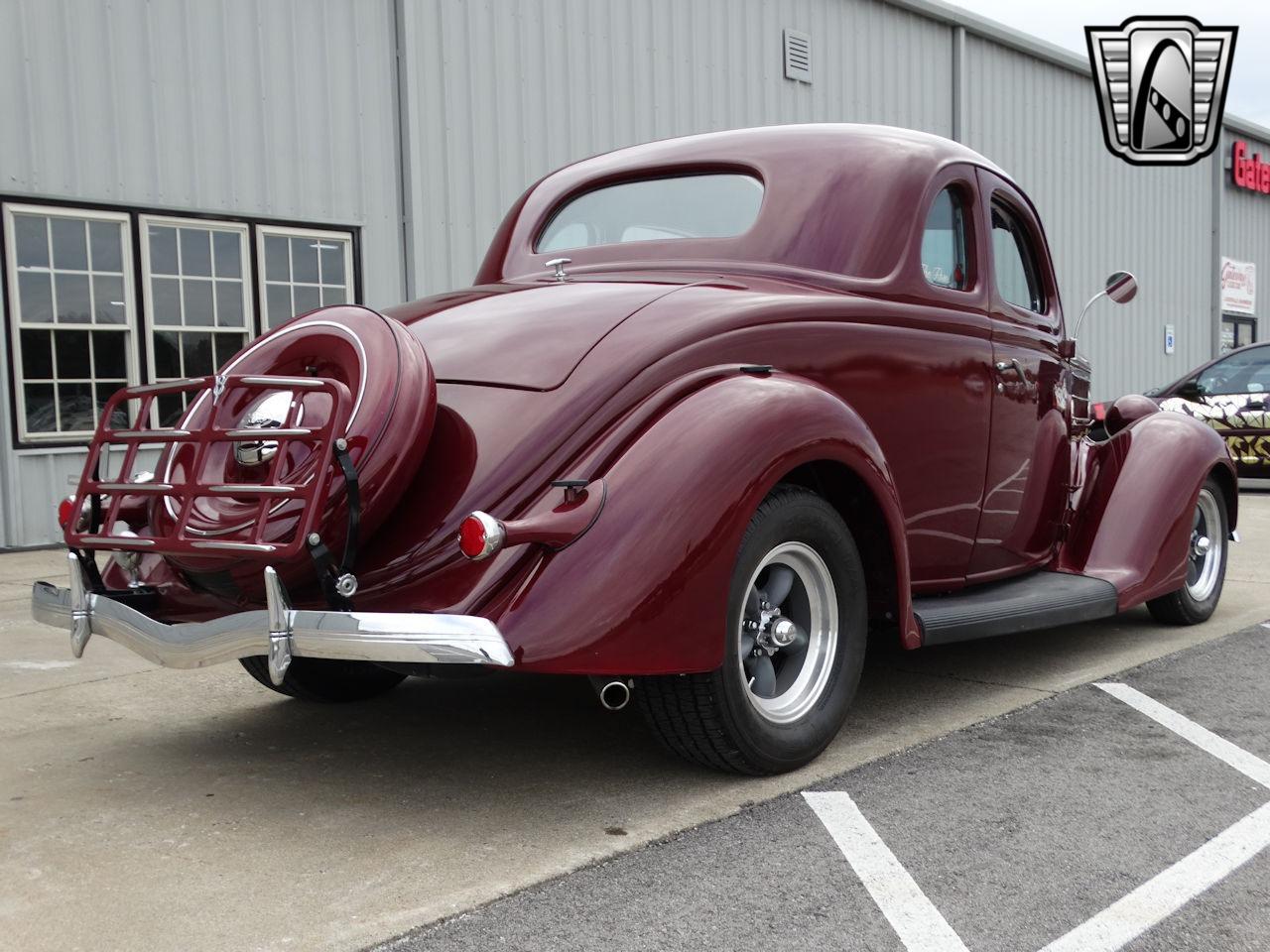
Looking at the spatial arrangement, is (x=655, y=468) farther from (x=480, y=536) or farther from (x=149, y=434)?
(x=149, y=434)

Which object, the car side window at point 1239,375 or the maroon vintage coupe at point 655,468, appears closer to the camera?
the maroon vintage coupe at point 655,468

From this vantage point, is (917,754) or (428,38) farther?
(428,38)

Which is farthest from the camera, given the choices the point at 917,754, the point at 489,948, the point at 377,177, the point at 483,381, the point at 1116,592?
the point at 377,177

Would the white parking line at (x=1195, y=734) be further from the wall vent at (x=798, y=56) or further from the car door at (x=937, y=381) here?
the wall vent at (x=798, y=56)

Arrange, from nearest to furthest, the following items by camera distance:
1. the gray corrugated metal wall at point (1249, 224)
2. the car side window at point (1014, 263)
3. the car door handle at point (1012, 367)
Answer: the car door handle at point (1012, 367) → the car side window at point (1014, 263) → the gray corrugated metal wall at point (1249, 224)

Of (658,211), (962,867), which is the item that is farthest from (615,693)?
(658,211)

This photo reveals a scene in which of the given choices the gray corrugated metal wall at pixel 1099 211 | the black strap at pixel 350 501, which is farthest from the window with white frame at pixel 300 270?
the gray corrugated metal wall at pixel 1099 211

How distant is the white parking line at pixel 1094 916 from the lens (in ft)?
7.53

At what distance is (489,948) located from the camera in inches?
88.0

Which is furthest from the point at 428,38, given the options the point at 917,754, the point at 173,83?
the point at 917,754

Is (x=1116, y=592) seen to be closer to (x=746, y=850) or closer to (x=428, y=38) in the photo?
(x=746, y=850)

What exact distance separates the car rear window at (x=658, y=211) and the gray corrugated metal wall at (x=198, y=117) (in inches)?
198

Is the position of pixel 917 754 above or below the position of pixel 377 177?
below

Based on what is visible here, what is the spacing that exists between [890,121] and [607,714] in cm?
1242
